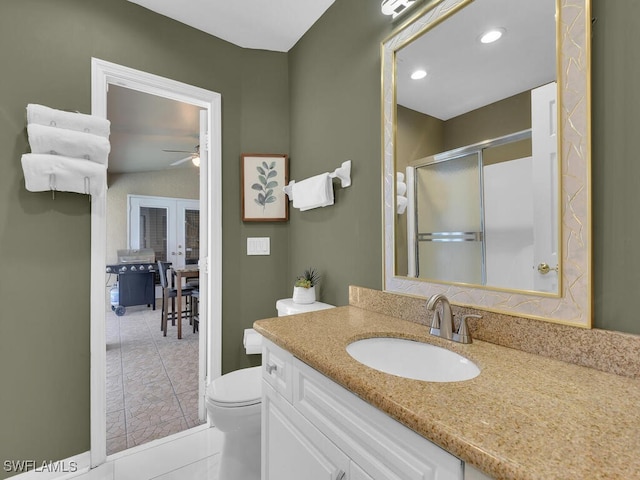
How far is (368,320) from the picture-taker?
4.28ft

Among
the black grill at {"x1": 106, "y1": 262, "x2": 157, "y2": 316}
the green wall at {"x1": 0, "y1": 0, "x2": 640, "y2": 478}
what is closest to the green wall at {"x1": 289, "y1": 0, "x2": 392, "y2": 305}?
the green wall at {"x1": 0, "y1": 0, "x2": 640, "y2": 478}

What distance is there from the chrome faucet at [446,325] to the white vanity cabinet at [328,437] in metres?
0.42

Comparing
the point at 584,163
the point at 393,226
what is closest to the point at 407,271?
the point at 393,226

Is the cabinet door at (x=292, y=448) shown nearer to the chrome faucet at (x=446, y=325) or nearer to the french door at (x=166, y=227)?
the chrome faucet at (x=446, y=325)

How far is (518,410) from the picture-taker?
602 millimetres

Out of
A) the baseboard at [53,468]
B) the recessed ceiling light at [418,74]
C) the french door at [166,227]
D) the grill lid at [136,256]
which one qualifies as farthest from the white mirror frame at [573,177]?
the french door at [166,227]

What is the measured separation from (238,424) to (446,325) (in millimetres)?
1064

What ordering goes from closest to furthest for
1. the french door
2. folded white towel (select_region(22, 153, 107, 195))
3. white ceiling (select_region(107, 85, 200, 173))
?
folded white towel (select_region(22, 153, 107, 195)) → white ceiling (select_region(107, 85, 200, 173)) → the french door

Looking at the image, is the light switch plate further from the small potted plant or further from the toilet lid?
the toilet lid

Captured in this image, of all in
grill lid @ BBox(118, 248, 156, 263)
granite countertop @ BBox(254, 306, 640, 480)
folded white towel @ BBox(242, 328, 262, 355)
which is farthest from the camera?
grill lid @ BBox(118, 248, 156, 263)

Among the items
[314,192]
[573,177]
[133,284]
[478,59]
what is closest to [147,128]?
[133,284]

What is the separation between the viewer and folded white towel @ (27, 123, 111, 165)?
4.82ft

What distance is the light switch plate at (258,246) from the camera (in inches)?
87.5

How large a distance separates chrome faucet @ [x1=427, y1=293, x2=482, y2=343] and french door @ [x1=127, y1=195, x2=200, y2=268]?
255 inches
